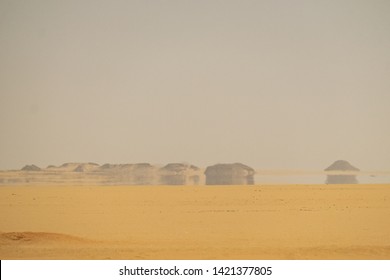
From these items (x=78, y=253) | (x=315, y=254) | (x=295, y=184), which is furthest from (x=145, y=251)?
(x=295, y=184)

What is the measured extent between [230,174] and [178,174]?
48.0 inches

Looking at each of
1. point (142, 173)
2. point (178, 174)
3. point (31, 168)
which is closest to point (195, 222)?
point (178, 174)

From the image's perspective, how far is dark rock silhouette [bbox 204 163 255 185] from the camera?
12297 mm

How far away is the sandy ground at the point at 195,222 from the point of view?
31.7 feet

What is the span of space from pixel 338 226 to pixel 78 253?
510 cm

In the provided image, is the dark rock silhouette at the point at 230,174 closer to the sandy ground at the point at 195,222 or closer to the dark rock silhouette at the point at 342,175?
the sandy ground at the point at 195,222

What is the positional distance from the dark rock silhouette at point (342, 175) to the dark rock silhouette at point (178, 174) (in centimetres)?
313

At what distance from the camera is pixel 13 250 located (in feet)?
32.5

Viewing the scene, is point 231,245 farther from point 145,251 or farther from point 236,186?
point 236,186

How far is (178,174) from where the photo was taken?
12.5m

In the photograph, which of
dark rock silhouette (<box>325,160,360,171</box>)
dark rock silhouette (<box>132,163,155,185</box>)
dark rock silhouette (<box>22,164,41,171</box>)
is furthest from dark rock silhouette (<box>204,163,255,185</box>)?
dark rock silhouette (<box>22,164,41,171</box>)

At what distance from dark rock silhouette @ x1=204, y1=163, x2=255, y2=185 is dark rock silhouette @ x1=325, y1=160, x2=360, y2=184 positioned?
183 centimetres

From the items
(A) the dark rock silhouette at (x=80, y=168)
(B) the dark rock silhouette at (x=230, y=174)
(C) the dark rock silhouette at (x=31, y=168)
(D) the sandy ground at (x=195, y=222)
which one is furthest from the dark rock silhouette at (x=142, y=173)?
(C) the dark rock silhouette at (x=31, y=168)
